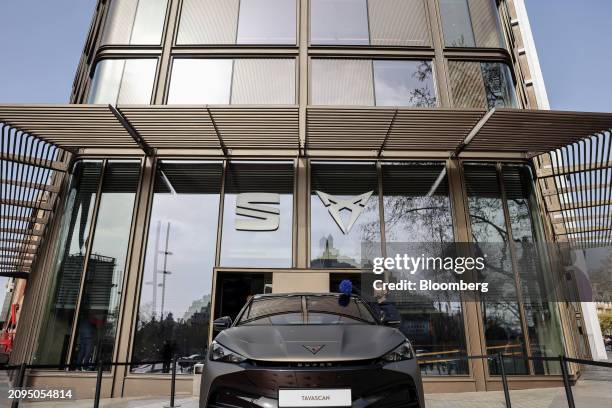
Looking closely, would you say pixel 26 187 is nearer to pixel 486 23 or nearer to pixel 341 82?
pixel 341 82

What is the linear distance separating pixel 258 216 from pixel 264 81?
12.8 feet

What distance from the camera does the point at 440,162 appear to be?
32.6ft

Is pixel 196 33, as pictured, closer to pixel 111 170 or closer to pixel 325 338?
pixel 111 170

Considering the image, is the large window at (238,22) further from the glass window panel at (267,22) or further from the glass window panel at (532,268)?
the glass window panel at (532,268)

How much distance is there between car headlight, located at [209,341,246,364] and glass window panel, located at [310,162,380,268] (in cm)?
571

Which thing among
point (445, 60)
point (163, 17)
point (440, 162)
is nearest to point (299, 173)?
point (440, 162)

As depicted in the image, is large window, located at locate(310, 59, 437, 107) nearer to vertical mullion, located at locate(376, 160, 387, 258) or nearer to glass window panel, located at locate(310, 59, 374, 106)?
glass window panel, located at locate(310, 59, 374, 106)

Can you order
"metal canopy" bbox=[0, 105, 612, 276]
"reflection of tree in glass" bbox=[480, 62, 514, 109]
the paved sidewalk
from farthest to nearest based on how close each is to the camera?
1. "reflection of tree in glass" bbox=[480, 62, 514, 109]
2. "metal canopy" bbox=[0, 105, 612, 276]
3. the paved sidewalk

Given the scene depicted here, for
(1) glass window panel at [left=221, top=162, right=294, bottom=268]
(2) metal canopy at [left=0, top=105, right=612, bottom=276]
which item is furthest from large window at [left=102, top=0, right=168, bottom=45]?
(1) glass window panel at [left=221, top=162, right=294, bottom=268]

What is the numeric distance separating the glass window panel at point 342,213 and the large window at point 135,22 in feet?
20.9

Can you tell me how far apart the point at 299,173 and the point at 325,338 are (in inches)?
269

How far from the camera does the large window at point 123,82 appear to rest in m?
10.6

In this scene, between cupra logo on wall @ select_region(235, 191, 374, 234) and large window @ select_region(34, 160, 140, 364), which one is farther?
cupra logo on wall @ select_region(235, 191, 374, 234)

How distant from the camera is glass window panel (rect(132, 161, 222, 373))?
8.32m
